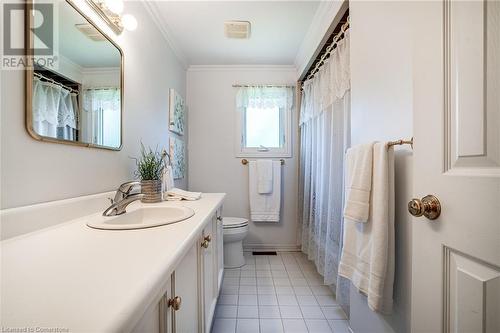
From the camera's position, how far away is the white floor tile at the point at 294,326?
1.42m

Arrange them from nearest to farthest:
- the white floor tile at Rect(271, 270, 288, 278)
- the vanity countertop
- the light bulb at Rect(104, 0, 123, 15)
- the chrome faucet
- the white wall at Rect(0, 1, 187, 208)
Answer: the vanity countertop
the white wall at Rect(0, 1, 187, 208)
the chrome faucet
the light bulb at Rect(104, 0, 123, 15)
the white floor tile at Rect(271, 270, 288, 278)

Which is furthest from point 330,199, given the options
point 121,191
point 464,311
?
point 121,191

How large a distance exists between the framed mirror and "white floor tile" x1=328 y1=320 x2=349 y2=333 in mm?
1728

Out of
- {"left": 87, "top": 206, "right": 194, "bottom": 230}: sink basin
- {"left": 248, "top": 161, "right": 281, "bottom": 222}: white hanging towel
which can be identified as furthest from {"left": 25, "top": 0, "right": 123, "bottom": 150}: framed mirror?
{"left": 248, "top": 161, "right": 281, "bottom": 222}: white hanging towel

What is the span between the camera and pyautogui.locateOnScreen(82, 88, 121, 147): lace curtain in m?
1.04

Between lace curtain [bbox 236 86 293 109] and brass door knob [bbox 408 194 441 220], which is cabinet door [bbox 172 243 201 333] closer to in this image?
brass door knob [bbox 408 194 441 220]

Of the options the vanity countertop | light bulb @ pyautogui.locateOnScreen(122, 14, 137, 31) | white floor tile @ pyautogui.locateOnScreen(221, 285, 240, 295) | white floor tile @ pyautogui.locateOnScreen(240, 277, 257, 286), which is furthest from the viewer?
white floor tile @ pyautogui.locateOnScreen(240, 277, 257, 286)

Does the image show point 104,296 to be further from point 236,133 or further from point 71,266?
point 236,133

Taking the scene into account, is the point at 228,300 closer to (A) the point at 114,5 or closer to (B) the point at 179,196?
(B) the point at 179,196

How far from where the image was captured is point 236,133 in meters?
2.74

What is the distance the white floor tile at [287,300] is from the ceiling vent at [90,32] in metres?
2.00

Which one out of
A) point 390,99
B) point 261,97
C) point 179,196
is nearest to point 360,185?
point 390,99

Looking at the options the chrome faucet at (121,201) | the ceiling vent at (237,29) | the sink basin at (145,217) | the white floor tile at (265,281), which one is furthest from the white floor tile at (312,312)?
the ceiling vent at (237,29)

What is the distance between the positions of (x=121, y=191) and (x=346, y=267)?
1.16 meters
